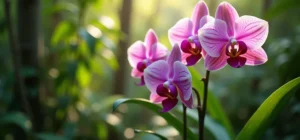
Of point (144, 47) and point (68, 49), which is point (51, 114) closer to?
point (68, 49)

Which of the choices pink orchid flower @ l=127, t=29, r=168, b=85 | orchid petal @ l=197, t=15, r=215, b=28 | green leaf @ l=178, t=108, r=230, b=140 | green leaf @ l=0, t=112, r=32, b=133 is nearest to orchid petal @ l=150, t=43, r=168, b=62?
pink orchid flower @ l=127, t=29, r=168, b=85

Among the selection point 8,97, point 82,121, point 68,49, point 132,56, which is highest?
point 132,56

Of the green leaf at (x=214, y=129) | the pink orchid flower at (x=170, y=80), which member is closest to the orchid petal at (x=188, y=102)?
the pink orchid flower at (x=170, y=80)

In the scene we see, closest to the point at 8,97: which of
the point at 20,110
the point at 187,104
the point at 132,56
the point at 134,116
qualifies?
the point at 20,110

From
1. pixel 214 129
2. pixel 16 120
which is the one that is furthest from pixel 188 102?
Result: pixel 16 120

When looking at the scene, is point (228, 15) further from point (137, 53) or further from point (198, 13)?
point (137, 53)
